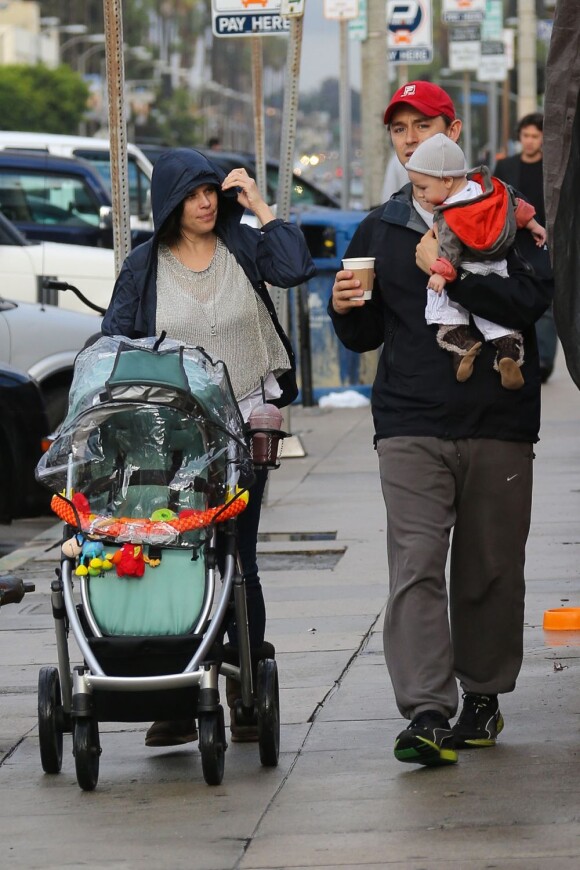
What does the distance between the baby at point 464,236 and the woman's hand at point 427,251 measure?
26mm

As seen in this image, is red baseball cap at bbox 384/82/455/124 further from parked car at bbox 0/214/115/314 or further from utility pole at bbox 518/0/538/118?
utility pole at bbox 518/0/538/118

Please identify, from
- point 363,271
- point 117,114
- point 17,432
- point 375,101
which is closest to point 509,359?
point 363,271

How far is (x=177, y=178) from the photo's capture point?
5.61 m

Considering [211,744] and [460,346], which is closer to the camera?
[211,744]

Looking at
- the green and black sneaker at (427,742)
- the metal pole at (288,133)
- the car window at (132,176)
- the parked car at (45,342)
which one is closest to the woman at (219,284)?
the green and black sneaker at (427,742)

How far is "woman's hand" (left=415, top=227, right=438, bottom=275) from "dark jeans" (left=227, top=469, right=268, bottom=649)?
856mm

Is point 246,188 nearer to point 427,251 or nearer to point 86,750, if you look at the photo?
point 427,251

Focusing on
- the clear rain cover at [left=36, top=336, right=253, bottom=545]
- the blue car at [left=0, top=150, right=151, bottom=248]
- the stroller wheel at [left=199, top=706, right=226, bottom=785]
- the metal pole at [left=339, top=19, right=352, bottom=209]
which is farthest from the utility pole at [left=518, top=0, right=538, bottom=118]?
the stroller wheel at [left=199, top=706, right=226, bottom=785]

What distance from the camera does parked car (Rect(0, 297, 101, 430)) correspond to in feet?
38.9

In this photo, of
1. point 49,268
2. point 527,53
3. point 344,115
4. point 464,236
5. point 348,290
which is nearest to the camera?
point 464,236

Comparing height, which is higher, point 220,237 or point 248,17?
point 248,17

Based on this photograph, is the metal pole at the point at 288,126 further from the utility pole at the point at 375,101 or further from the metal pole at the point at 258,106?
the utility pole at the point at 375,101

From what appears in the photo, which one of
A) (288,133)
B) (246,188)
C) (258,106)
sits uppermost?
(246,188)

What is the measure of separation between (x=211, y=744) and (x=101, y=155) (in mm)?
15582
